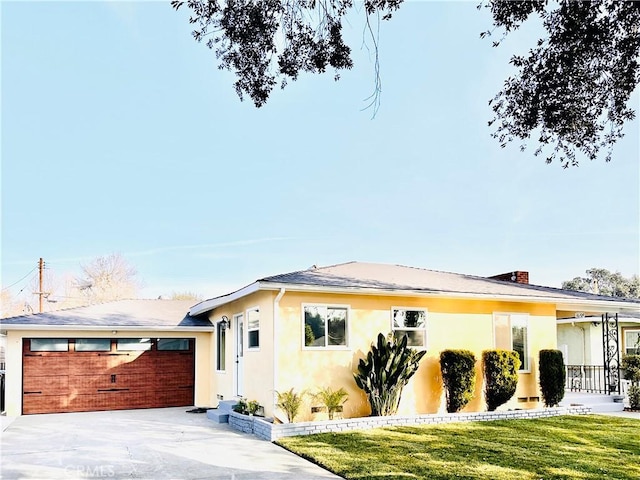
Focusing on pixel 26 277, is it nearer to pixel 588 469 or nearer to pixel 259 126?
pixel 259 126

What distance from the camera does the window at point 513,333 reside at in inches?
523

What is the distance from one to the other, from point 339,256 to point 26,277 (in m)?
22.3

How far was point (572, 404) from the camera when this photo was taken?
→ 13.8 m

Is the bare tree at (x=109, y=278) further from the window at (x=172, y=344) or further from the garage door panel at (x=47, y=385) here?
the garage door panel at (x=47, y=385)

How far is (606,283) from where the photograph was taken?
4253 centimetres

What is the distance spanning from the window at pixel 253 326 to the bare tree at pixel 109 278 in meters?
26.9

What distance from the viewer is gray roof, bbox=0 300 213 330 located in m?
14.4

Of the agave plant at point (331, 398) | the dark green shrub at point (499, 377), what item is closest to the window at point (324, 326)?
the agave plant at point (331, 398)

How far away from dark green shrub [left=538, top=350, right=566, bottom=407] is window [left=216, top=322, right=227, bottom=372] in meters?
7.44

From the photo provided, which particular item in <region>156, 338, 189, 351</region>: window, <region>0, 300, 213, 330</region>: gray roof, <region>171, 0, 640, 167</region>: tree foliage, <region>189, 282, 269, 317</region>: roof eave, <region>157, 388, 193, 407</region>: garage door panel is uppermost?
<region>171, 0, 640, 167</region>: tree foliage

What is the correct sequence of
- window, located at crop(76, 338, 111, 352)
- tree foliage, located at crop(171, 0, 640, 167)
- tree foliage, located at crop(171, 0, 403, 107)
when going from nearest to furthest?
tree foliage, located at crop(171, 0, 640, 167)
tree foliage, located at crop(171, 0, 403, 107)
window, located at crop(76, 338, 111, 352)

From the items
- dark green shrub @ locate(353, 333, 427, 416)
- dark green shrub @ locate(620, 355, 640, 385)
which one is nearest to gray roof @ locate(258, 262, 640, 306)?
dark green shrub @ locate(353, 333, 427, 416)

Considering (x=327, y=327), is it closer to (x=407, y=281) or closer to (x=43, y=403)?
(x=407, y=281)

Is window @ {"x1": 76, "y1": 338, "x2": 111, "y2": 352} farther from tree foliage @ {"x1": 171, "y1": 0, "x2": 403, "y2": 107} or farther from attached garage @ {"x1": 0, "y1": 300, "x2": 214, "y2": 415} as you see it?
tree foliage @ {"x1": 171, "y1": 0, "x2": 403, "y2": 107}
